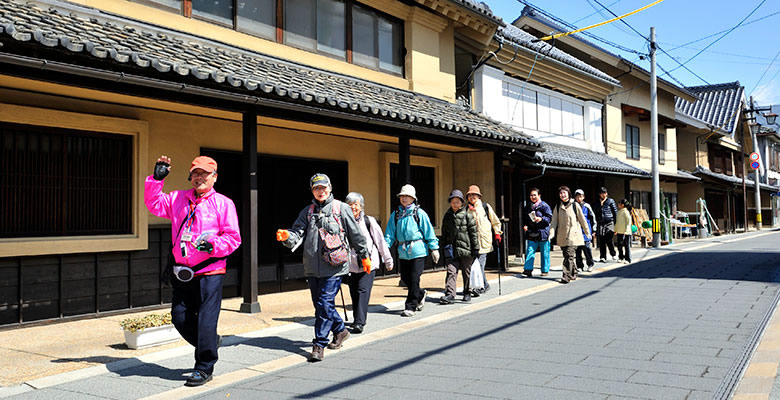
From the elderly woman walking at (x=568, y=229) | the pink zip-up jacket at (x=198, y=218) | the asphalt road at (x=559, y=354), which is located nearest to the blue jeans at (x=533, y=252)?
the elderly woman walking at (x=568, y=229)

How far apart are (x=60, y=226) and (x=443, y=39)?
32.8 feet

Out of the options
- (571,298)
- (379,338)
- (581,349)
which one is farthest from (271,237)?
(581,349)

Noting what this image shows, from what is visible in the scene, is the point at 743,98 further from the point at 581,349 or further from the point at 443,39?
the point at 581,349

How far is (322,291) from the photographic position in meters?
5.88

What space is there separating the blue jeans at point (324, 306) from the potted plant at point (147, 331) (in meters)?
1.76

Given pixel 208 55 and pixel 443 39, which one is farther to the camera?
pixel 443 39

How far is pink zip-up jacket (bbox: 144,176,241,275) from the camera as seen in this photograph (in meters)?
4.88

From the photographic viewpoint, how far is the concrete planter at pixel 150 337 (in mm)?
6094

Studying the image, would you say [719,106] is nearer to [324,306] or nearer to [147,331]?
[324,306]

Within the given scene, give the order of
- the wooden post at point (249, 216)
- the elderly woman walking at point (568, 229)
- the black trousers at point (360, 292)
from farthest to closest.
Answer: the elderly woman walking at point (568, 229)
the wooden post at point (249, 216)
the black trousers at point (360, 292)

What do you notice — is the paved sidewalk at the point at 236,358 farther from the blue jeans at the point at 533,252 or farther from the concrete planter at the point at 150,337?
the blue jeans at the point at 533,252

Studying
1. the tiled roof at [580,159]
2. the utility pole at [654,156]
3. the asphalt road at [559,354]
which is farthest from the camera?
the utility pole at [654,156]

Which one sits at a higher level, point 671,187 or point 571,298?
point 671,187

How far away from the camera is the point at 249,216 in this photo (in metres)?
8.25
